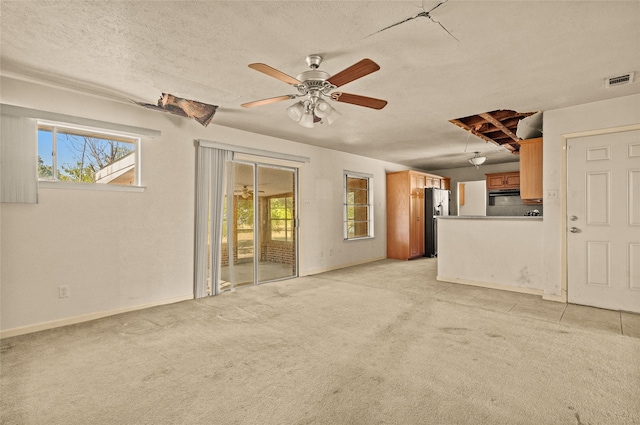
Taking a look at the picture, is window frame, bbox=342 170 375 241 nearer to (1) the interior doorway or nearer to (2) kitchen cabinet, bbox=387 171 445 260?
(2) kitchen cabinet, bbox=387 171 445 260

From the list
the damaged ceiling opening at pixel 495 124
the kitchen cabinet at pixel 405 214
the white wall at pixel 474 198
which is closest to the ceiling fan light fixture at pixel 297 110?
the damaged ceiling opening at pixel 495 124

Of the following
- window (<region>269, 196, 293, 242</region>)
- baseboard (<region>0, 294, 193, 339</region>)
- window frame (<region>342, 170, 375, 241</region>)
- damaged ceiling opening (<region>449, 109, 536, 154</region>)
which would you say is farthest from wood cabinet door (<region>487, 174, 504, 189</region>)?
baseboard (<region>0, 294, 193, 339</region>)

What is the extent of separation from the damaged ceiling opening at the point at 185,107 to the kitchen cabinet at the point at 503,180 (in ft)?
22.9

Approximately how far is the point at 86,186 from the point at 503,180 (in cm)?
835

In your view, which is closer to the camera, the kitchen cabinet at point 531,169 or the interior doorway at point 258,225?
the kitchen cabinet at point 531,169

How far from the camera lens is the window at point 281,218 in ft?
17.2

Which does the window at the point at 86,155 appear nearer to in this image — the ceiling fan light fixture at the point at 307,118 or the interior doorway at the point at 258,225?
the interior doorway at the point at 258,225

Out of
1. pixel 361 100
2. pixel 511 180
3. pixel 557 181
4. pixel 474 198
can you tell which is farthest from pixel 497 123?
pixel 474 198

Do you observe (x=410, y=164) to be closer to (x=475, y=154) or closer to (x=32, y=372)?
(x=475, y=154)

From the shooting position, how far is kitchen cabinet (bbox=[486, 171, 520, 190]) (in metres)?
7.47

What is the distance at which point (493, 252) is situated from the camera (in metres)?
4.59

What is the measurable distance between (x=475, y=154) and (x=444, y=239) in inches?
98.6

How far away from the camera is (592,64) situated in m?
2.67

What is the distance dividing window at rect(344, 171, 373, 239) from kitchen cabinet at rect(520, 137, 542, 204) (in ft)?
10.7
